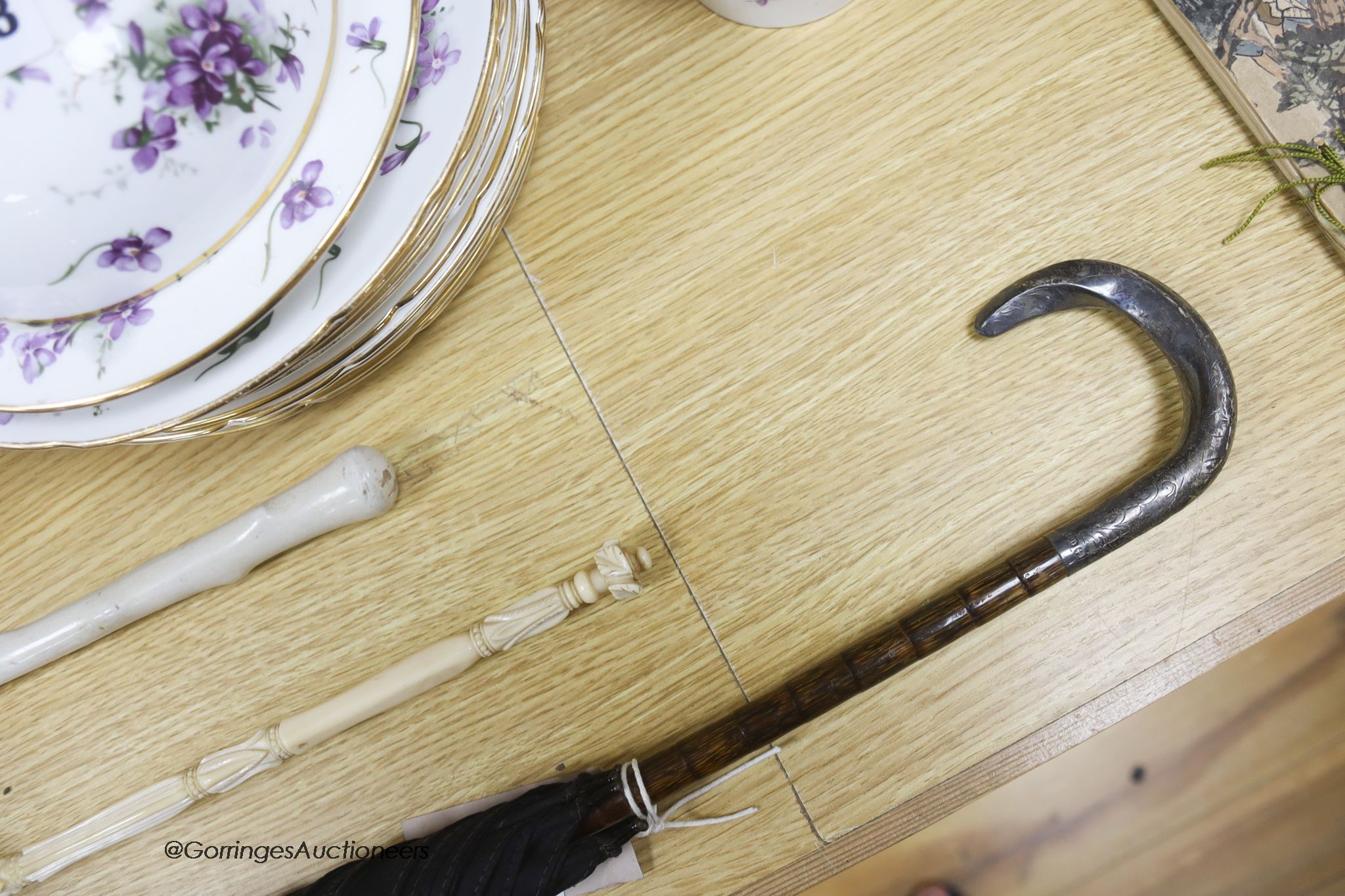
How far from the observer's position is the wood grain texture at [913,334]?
1.40 feet

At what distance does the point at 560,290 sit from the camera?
0.46m

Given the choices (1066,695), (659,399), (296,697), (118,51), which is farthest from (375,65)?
(1066,695)

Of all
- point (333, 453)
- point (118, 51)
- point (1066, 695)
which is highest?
point (118, 51)

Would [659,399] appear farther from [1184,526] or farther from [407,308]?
[1184,526]

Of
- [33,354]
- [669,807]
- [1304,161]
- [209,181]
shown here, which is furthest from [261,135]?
[1304,161]

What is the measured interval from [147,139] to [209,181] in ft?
0.08

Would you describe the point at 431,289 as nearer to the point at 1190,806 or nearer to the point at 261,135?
the point at 261,135

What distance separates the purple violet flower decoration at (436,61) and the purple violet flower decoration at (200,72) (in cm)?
7

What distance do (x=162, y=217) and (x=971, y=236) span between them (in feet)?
1.21

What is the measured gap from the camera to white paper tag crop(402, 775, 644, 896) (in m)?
0.43

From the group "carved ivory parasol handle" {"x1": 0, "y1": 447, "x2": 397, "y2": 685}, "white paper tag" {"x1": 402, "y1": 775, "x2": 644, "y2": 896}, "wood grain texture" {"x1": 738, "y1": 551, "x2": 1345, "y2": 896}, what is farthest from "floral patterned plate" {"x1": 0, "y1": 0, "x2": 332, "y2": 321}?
"wood grain texture" {"x1": 738, "y1": 551, "x2": 1345, "y2": 896}

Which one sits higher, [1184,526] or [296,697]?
[296,697]

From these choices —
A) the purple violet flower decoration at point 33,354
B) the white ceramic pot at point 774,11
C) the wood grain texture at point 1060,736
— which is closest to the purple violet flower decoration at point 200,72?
the purple violet flower decoration at point 33,354

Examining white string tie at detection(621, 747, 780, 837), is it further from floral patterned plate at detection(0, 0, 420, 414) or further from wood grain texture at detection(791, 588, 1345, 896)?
floral patterned plate at detection(0, 0, 420, 414)
